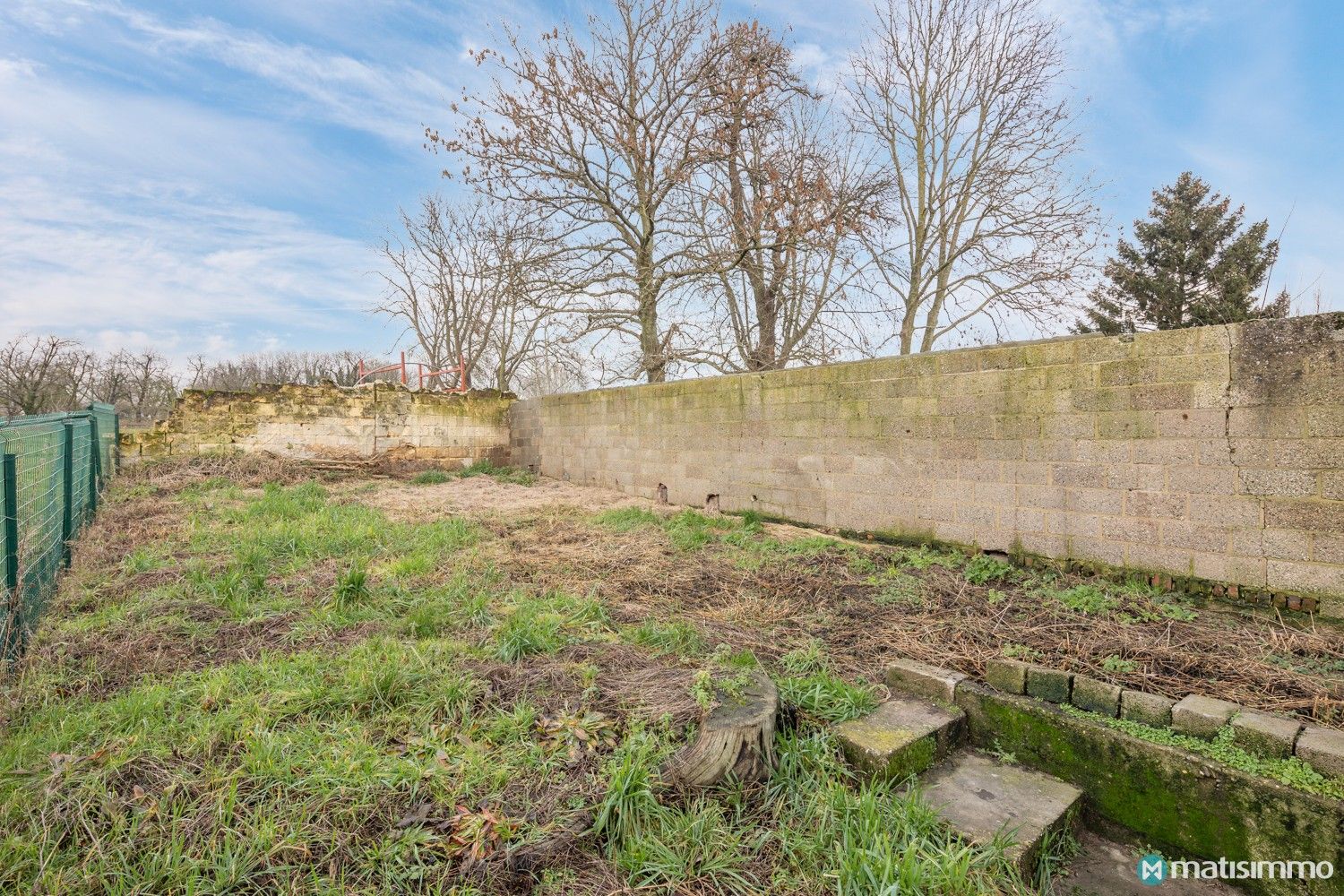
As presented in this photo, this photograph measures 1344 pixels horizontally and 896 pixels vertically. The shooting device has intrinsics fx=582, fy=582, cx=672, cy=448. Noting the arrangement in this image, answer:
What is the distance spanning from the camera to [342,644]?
267cm

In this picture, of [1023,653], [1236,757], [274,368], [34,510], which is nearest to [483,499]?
[34,510]

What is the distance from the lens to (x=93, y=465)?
6.01 metres

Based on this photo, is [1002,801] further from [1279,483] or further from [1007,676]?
[1279,483]

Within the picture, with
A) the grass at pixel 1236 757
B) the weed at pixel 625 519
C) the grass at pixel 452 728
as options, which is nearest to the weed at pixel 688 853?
the grass at pixel 452 728

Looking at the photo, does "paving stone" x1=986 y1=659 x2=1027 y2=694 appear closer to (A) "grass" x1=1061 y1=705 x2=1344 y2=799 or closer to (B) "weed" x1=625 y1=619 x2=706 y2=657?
(A) "grass" x1=1061 y1=705 x2=1344 y2=799

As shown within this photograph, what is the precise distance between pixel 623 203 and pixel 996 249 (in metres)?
7.72

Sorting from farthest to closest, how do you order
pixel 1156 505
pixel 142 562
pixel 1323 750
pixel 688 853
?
pixel 142 562, pixel 1156 505, pixel 1323 750, pixel 688 853

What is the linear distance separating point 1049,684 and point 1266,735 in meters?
0.57

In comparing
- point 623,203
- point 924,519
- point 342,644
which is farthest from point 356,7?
point 924,519

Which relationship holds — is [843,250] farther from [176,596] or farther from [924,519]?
[176,596]

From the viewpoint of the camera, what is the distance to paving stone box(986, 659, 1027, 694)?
2.27 meters

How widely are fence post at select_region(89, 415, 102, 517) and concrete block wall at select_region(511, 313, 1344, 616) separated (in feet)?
21.1

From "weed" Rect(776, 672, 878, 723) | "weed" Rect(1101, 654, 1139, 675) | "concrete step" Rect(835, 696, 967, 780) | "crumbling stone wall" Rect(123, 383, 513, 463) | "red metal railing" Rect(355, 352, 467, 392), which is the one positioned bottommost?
"concrete step" Rect(835, 696, 967, 780)

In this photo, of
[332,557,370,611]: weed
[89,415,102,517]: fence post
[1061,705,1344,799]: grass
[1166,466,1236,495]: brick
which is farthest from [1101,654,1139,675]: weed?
[89,415,102,517]: fence post
